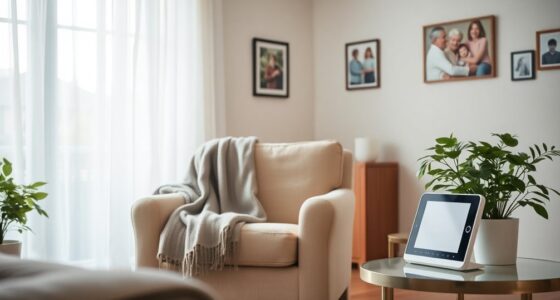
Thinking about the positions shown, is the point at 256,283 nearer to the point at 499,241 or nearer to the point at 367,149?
the point at 499,241

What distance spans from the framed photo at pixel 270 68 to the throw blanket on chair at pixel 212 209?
1744 millimetres

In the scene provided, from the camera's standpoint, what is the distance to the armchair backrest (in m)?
3.59

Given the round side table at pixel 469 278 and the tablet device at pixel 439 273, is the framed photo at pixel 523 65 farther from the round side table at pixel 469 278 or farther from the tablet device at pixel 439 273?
the tablet device at pixel 439 273

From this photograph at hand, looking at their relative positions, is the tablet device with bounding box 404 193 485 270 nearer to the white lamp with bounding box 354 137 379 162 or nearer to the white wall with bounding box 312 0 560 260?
the white wall with bounding box 312 0 560 260

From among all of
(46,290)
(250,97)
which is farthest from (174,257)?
(46,290)

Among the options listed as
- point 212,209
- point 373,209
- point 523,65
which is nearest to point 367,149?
point 373,209

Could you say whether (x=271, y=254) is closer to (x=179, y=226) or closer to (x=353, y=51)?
(x=179, y=226)

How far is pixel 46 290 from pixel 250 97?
496cm

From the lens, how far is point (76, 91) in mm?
4266

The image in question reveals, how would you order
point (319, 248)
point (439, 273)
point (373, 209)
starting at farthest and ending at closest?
point (373, 209) < point (319, 248) < point (439, 273)

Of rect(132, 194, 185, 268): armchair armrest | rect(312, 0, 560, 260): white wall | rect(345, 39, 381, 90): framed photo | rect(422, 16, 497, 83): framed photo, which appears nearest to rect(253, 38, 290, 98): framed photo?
rect(312, 0, 560, 260): white wall

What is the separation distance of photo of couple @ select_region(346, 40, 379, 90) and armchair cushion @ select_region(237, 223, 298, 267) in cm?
260

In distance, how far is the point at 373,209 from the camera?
5191 mm

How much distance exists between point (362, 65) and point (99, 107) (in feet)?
7.33
